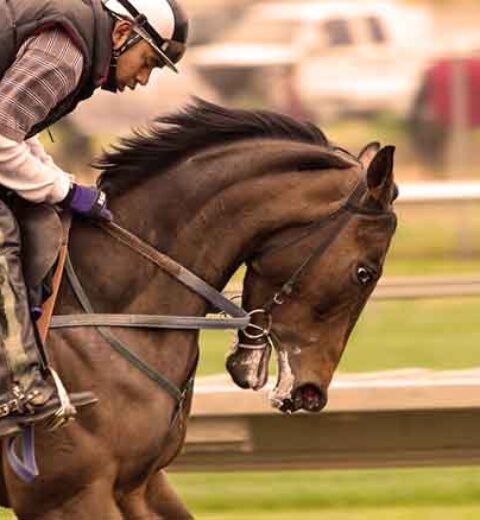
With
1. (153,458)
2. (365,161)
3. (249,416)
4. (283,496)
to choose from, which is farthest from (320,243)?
(283,496)

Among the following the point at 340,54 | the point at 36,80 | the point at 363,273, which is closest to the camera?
the point at 36,80

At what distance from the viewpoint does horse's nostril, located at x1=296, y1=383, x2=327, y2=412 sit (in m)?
6.44

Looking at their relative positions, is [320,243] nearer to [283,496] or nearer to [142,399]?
[142,399]

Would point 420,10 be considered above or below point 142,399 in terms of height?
below

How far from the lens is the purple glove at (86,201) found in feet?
20.1

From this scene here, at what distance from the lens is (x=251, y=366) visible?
6.44 meters

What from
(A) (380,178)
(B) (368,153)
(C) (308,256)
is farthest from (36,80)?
(B) (368,153)

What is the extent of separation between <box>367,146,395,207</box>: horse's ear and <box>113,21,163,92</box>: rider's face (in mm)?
716

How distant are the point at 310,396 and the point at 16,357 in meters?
1.04

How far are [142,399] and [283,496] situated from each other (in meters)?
2.32

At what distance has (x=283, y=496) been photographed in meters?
8.41

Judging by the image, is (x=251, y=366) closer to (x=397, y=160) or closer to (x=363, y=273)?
(x=363, y=273)

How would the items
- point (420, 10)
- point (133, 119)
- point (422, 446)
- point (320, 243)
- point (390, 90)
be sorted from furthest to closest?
point (420, 10) → point (390, 90) → point (133, 119) → point (422, 446) → point (320, 243)

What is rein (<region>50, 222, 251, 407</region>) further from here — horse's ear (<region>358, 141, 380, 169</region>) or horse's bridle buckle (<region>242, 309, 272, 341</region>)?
horse's ear (<region>358, 141, 380, 169</region>)
